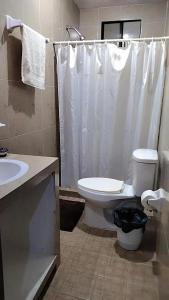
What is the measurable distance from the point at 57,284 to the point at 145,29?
112 inches

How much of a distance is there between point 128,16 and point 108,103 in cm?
127

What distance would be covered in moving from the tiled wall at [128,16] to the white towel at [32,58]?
1296 millimetres

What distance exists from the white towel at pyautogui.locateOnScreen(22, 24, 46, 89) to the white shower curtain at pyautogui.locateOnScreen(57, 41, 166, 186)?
22.4 inches

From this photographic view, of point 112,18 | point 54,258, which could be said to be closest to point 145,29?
point 112,18

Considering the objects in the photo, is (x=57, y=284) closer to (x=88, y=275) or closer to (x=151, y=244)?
(x=88, y=275)

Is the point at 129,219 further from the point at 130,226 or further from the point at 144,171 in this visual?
the point at 144,171

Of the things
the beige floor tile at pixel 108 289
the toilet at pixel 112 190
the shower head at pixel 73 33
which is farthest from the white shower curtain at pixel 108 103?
the beige floor tile at pixel 108 289

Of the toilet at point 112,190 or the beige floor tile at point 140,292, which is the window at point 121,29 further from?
the beige floor tile at point 140,292

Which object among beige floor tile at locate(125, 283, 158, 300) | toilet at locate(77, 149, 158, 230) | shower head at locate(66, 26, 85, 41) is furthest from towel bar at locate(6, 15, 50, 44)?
beige floor tile at locate(125, 283, 158, 300)

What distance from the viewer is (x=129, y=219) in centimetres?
176

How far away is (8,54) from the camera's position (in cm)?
150

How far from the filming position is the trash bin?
5.39 ft

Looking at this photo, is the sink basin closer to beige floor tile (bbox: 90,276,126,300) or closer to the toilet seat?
the toilet seat

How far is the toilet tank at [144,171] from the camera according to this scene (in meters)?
1.71
